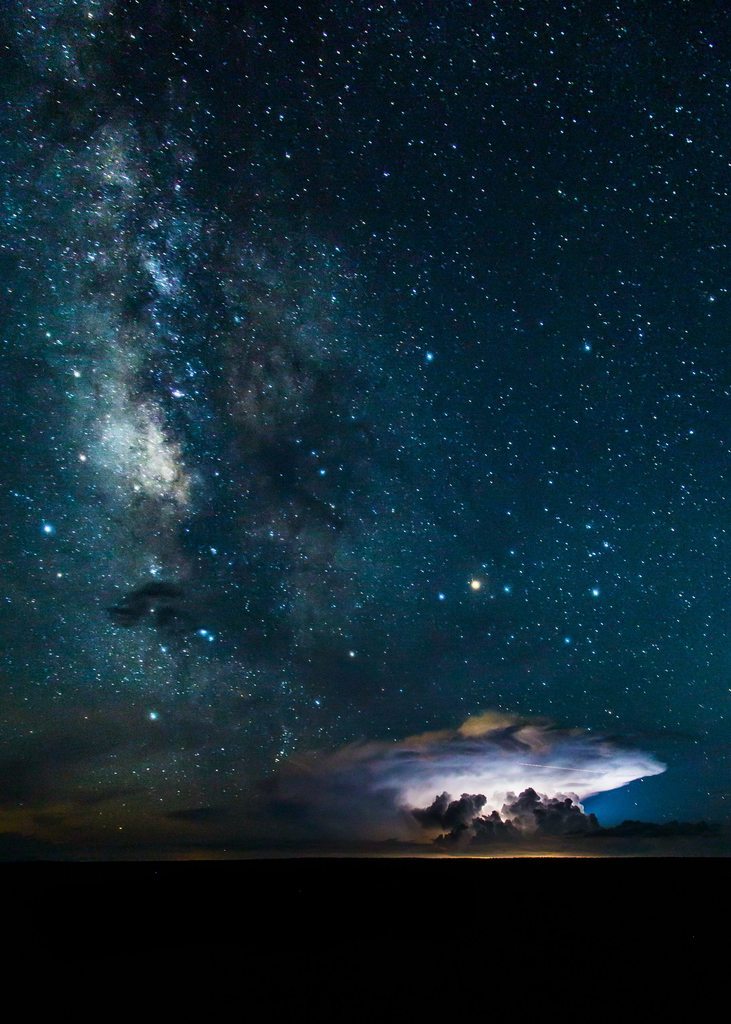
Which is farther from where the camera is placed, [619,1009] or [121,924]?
[121,924]

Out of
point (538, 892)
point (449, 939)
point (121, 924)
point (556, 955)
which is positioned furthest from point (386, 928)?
point (538, 892)

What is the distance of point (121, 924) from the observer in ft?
50.7

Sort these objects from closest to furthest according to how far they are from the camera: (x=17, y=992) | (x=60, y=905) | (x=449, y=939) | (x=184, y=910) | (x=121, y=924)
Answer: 1. (x=17, y=992)
2. (x=449, y=939)
3. (x=121, y=924)
4. (x=184, y=910)
5. (x=60, y=905)

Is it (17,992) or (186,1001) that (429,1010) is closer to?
(186,1001)

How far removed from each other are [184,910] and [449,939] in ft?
30.2

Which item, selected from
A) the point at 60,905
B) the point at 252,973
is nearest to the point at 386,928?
the point at 252,973

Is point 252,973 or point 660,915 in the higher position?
point 252,973

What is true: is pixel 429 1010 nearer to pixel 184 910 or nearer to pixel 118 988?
pixel 118 988

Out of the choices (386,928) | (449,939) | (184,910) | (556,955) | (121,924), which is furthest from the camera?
(184,910)

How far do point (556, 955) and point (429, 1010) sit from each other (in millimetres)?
4040

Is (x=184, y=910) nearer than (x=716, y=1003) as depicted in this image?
No

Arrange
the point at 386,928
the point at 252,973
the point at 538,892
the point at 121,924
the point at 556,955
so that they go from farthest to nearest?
the point at 538,892 < the point at 121,924 < the point at 386,928 < the point at 556,955 < the point at 252,973

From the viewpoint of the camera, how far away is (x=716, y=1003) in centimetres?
812

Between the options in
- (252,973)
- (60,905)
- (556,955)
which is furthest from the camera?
(60,905)
